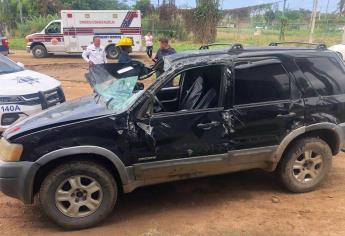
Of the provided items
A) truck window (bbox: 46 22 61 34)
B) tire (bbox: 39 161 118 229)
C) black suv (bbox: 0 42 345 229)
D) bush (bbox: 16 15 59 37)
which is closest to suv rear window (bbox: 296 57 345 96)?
black suv (bbox: 0 42 345 229)

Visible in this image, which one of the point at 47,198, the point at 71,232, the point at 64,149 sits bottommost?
the point at 71,232

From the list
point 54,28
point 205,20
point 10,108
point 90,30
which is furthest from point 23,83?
point 205,20

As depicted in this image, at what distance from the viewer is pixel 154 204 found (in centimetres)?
490

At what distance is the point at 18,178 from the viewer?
4.06m

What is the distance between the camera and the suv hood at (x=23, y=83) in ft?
22.3

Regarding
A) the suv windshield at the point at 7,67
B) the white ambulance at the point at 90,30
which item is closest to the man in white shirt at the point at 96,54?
the suv windshield at the point at 7,67

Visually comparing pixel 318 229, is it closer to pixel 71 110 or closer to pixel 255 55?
pixel 255 55

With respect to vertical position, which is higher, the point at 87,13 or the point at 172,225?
the point at 87,13

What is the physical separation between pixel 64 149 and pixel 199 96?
178 cm

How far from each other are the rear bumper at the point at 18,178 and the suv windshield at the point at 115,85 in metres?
1.06

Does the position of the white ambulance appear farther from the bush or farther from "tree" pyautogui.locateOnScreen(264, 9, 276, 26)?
"tree" pyautogui.locateOnScreen(264, 9, 276, 26)

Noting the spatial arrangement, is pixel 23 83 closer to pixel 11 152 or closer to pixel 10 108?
pixel 10 108

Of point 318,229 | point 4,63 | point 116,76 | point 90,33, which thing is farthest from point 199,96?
point 90,33

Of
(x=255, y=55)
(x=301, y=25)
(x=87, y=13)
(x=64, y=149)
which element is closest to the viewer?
(x=64, y=149)
